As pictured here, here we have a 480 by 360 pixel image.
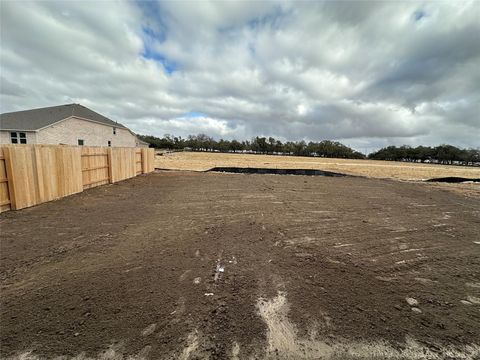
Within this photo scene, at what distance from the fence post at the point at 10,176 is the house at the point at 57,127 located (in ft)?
64.5

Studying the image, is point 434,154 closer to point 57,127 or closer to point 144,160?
point 144,160

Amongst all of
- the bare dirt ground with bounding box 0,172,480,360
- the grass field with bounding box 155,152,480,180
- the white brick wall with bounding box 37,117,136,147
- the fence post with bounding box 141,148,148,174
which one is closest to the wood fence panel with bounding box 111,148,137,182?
the fence post with bounding box 141,148,148,174

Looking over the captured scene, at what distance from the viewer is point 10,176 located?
5.80 m

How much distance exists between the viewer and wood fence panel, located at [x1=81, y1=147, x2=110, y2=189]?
30.0ft

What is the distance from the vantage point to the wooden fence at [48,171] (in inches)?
229

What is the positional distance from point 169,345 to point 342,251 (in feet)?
11.1

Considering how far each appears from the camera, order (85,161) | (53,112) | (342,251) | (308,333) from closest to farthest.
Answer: (308,333)
(342,251)
(85,161)
(53,112)

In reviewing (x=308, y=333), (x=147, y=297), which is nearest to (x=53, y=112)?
(x=147, y=297)

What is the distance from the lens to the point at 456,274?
132 inches

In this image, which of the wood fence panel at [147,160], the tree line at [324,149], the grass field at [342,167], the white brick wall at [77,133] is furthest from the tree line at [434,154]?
the white brick wall at [77,133]

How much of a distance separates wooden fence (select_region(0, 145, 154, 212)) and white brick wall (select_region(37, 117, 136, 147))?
15.6 m

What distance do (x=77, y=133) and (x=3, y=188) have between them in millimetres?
21693

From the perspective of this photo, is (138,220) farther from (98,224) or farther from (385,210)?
(385,210)

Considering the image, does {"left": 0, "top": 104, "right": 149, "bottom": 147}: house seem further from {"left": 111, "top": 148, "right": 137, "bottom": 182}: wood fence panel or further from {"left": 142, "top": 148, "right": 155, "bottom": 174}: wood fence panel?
{"left": 111, "top": 148, "right": 137, "bottom": 182}: wood fence panel
